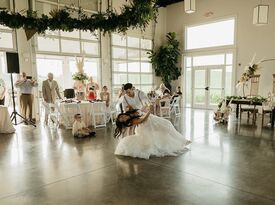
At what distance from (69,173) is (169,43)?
9566 mm

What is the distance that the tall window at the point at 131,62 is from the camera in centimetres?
1084

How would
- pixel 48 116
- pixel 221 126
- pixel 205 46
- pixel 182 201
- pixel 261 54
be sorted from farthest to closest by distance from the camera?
pixel 205 46, pixel 261 54, pixel 48 116, pixel 221 126, pixel 182 201

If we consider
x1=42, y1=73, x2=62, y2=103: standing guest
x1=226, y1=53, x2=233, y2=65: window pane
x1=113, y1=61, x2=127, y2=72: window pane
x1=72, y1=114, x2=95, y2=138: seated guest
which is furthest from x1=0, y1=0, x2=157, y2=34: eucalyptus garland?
x1=226, y1=53, x2=233, y2=65: window pane

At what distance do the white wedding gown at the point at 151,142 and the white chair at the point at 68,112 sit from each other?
2849 mm

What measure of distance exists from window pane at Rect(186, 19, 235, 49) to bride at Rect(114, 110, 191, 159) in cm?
759

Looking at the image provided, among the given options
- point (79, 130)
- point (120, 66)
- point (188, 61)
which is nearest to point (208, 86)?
point (188, 61)

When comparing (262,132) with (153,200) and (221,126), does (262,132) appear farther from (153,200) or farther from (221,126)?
(153,200)

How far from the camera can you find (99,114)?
7031 millimetres

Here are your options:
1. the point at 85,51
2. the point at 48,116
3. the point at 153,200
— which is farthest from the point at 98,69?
the point at 153,200

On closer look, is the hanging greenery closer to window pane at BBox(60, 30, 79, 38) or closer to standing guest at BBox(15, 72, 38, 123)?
window pane at BBox(60, 30, 79, 38)

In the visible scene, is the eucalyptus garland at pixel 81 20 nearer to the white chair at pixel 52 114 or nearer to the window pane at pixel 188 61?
the white chair at pixel 52 114

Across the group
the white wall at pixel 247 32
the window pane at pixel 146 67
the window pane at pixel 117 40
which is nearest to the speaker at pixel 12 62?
the window pane at pixel 117 40

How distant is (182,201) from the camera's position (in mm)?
2652

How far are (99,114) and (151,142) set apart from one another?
307cm
